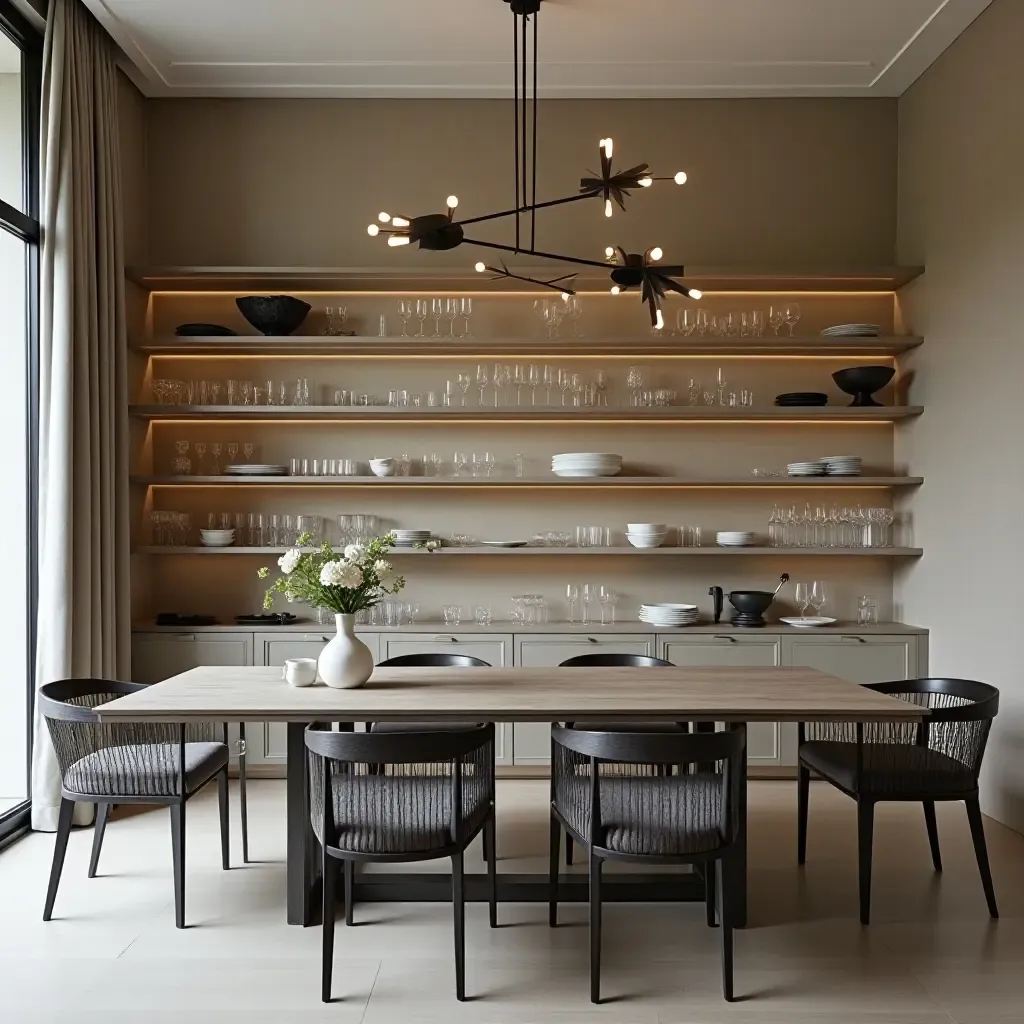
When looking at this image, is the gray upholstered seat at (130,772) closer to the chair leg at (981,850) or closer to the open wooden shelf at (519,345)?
the open wooden shelf at (519,345)

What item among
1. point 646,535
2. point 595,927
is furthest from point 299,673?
point 646,535

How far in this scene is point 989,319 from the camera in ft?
15.7

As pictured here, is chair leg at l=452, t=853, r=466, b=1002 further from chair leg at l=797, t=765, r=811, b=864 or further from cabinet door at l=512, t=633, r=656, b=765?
A: cabinet door at l=512, t=633, r=656, b=765

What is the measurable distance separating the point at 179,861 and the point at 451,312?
11.1ft

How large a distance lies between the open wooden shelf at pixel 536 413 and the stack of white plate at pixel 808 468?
261mm

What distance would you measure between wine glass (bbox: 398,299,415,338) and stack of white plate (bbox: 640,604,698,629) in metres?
2.13

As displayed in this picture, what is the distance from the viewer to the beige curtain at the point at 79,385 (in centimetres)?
439

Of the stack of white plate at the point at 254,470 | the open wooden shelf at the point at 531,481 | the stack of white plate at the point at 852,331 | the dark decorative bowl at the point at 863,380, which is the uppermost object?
the stack of white plate at the point at 852,331

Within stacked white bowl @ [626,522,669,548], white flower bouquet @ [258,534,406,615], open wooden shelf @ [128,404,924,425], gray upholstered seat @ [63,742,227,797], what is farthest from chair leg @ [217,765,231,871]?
stacked white bowl @ [626,522,669,548]

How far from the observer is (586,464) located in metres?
5.56

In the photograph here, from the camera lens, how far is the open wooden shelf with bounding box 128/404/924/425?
18.0 ft

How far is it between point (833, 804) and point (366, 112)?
471cm

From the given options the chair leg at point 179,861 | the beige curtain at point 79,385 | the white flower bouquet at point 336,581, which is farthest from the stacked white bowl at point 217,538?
the chair leg at point 179,861

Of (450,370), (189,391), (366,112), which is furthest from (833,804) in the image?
(366,112)
